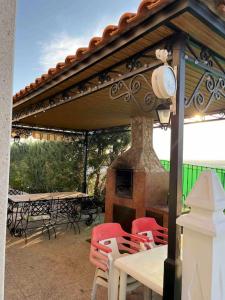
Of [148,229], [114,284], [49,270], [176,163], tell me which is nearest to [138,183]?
[148,229]

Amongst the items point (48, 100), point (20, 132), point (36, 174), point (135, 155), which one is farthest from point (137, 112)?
point (36, 174)

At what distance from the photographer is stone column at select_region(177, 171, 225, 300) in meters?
1.02

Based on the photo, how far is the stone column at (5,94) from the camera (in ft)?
1.89

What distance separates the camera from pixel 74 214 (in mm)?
6109

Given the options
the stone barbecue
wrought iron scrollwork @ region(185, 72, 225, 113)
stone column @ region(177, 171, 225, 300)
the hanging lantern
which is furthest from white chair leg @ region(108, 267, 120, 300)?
the stone barbecue

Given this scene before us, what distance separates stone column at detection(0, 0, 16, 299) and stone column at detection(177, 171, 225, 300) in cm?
81

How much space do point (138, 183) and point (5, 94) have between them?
15.4ft

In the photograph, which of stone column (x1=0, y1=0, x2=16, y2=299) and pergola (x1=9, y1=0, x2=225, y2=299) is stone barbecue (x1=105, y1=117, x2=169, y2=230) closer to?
pergola (x1=9, y1=0, x2=225, y2=299)

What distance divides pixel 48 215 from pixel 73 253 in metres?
1.71

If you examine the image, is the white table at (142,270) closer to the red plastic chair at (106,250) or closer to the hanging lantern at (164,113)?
the red plastic chair at (106,250)

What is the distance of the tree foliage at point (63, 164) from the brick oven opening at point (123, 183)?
3373 millimetres

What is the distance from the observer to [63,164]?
393 inches

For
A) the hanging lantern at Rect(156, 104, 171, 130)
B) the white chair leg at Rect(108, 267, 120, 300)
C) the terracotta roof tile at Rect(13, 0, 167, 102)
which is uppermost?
the terracotta roof tile at Rect(13, 0, 167, 102)

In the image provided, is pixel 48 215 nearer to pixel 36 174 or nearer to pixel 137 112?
pixel 137 112
